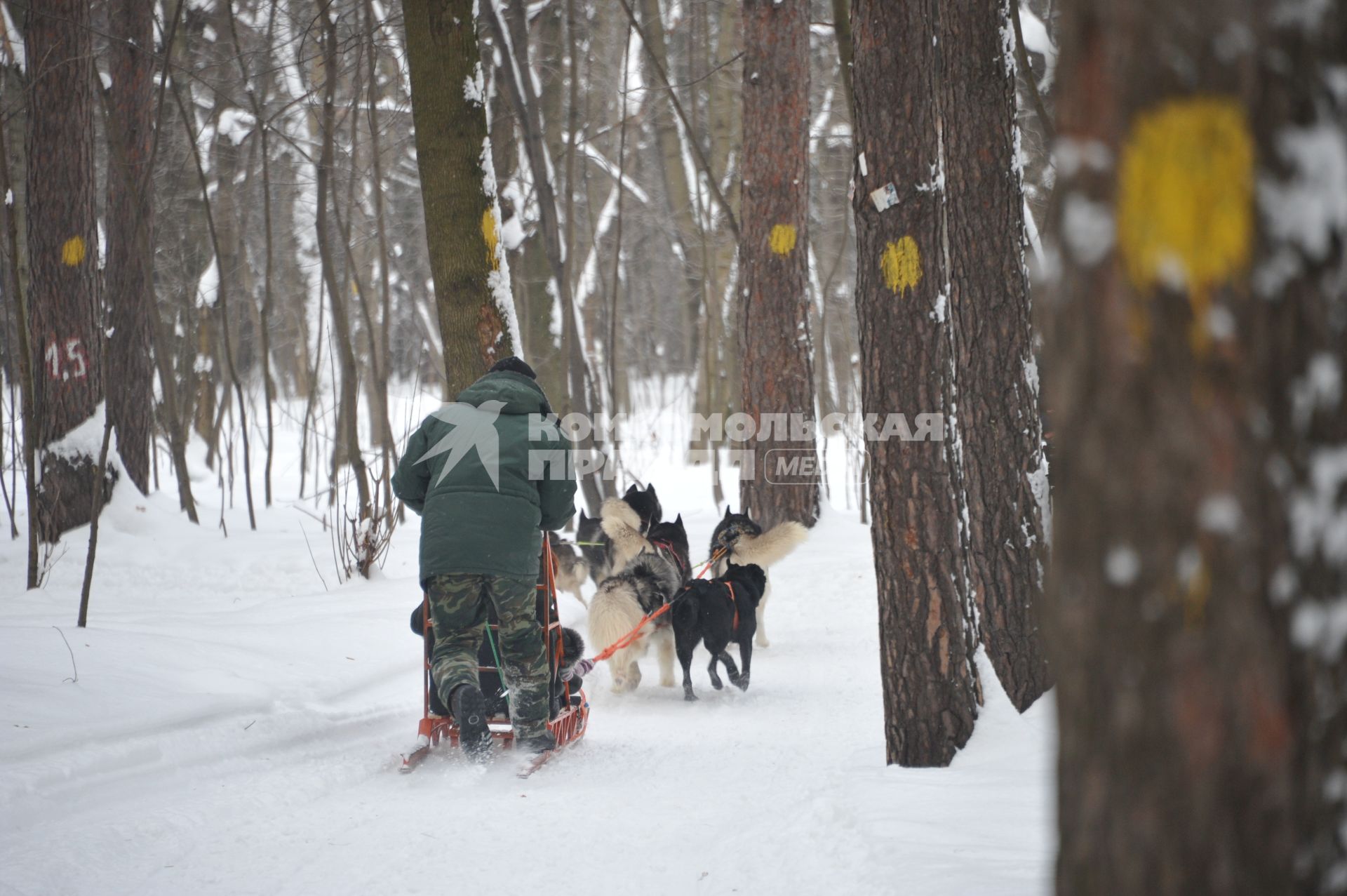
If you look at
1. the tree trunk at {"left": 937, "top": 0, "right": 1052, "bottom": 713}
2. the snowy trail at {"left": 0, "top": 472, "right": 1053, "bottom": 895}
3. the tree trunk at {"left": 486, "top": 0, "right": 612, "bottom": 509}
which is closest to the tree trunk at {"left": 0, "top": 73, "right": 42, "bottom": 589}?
the snowy trail at {"left": 0, "top": 472, "right": 1053, "bottom": 895}

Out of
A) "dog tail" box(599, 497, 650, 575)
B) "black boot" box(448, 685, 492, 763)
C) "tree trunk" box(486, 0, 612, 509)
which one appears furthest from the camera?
"tree trunk" box(486, 0, 612, 509)

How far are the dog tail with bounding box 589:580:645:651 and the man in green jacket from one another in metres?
1.27

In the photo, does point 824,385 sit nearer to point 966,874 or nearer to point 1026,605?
point 1026,605

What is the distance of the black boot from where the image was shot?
4613 millimetres

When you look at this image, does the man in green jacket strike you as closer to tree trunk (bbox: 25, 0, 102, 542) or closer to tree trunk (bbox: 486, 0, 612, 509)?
tree trunk (bbox: 25, 0, 102, 542)

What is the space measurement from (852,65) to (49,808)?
178 inches

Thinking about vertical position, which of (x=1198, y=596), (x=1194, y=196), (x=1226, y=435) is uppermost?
(x=1194, y=196)

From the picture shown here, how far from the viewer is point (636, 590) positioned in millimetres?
6492

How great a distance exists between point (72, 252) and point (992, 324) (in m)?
8.71

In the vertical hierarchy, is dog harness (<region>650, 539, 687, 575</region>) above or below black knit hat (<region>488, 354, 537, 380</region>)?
below

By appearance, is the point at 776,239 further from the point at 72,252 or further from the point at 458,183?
the point at 72,252

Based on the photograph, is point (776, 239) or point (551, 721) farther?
point (776, 239)

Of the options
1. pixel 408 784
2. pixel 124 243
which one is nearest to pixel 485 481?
pixel 408 784

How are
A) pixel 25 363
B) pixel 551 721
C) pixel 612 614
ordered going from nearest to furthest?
1. pixel 551 721
2. pixel 612 614
3. pixel 25 363
